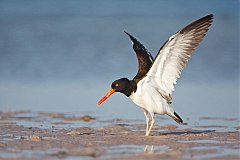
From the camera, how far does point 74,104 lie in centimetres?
1320

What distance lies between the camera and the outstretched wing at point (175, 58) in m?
9.48

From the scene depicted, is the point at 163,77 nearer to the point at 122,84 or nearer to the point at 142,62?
the point at 122,84

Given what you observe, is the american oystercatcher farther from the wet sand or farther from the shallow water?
the shallow water

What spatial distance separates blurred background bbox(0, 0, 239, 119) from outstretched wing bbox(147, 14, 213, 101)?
7.40 ft

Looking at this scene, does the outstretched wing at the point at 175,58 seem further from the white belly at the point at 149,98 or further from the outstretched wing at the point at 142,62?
the outstretched wing at the point at 142,62

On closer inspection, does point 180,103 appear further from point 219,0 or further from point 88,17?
point 219,0

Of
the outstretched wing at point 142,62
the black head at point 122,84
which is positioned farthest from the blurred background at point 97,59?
the black head at point 122,84

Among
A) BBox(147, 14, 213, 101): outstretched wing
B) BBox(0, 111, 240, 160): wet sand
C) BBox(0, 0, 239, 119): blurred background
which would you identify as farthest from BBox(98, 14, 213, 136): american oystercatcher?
BBox(0, 0, 239, 119): blurred background

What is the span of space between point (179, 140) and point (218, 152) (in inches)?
46.3

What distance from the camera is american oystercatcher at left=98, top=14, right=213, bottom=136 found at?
372 inches

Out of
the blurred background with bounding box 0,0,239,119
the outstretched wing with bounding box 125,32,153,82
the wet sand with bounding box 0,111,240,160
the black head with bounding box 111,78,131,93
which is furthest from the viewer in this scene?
the blurred background with bounding box 0,0,239,119

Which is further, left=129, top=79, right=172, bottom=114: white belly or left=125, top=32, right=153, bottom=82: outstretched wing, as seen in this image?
left=125, top=32, right=153, bottom=82: outstretched wing

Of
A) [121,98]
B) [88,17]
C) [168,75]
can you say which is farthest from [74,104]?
[88,17]

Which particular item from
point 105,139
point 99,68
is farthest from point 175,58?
point 99,68
